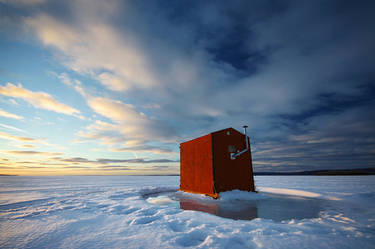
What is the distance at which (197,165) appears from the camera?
12.9 m

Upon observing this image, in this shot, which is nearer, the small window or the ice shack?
the ice shack

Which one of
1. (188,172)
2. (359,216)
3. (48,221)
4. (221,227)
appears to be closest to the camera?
(221,227)

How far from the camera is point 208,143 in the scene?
472 inches

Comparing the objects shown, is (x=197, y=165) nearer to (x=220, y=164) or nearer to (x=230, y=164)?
(x=220, y=164)

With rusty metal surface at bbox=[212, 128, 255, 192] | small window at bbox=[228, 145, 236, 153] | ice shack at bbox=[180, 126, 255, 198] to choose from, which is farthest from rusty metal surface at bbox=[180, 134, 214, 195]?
small window at bbox=[228, 145, 236, 153]

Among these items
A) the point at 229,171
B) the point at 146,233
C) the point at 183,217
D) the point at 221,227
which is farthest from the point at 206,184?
the point at 146,233

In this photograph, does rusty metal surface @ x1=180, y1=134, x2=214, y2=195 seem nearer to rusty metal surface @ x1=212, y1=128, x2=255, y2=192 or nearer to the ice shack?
the ice shack

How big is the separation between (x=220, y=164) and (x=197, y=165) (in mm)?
2032

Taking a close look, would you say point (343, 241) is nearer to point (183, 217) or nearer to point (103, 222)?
point (183, 217)

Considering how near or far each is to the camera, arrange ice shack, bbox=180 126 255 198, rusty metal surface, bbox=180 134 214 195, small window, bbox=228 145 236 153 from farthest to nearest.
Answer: small window, bbox=228 145 236 153 < rusty metal surface, bbox=180 134 214 195 < ice shack, bbox=180 126 255 198

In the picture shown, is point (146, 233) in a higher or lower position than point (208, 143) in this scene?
lower

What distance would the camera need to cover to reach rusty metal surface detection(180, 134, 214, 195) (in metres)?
11.7

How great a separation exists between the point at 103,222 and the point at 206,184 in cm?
767

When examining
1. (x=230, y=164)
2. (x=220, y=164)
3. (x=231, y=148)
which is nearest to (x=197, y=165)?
(x=220, y=164)
